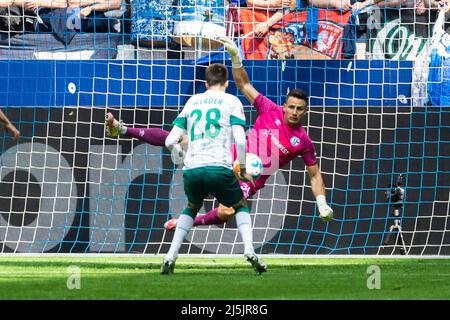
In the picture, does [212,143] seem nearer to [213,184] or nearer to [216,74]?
[213,184]

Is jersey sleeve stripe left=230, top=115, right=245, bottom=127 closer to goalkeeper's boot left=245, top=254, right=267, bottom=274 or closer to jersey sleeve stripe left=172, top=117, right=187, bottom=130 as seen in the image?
jersey sleeve stripe left=172, top=117, right=187, bottom=130

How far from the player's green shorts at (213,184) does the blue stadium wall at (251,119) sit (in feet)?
17.3

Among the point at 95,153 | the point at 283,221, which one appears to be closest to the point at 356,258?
the point at 283,221

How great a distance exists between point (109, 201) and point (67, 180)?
644 millimetres

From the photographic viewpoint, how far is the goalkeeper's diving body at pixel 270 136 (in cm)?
1257

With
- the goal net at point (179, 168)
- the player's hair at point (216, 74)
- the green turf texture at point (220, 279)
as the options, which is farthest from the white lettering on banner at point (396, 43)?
the player's hair at point (216, 74)

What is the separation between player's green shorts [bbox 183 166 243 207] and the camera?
35.3ft

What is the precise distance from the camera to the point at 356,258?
591 inches

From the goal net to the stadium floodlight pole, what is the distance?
1.0 inches

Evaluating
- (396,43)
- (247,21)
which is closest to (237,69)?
(247,21)

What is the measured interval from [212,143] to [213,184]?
38cm

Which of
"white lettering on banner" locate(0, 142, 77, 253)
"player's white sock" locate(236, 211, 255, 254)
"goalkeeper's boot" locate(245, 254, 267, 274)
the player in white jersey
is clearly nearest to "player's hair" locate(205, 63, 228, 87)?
the player in white jersey

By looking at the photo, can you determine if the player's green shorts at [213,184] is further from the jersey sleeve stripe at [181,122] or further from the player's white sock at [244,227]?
the jersey sleeve stripe at [181,122]
